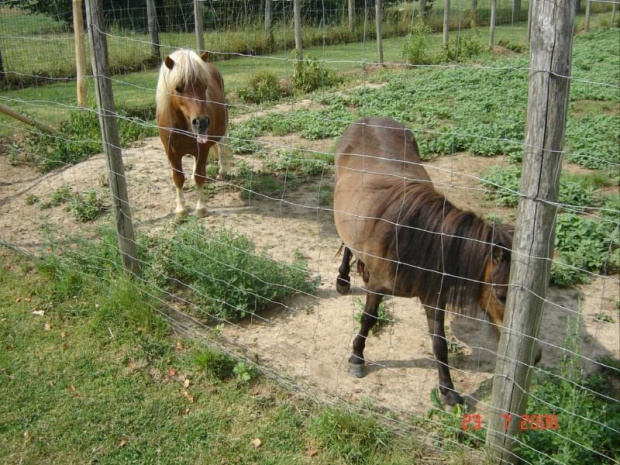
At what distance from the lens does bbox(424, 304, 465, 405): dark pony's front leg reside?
337cm

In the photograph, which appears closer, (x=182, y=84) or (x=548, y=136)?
(x=548, y=136)

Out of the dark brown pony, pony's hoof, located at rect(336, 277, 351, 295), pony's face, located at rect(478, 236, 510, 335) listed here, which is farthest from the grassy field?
pony's hoof, located at rect(336, 277, 351, 295)

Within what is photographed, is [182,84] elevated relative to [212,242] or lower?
elevated

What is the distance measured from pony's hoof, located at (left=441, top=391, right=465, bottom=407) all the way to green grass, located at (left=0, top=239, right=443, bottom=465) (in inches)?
18.1

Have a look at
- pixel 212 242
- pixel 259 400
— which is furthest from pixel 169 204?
pixel 259 400

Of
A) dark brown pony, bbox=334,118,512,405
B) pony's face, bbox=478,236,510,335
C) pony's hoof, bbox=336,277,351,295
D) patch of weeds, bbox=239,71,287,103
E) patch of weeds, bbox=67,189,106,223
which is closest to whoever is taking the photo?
pony's face, bbox=478,236,510,335

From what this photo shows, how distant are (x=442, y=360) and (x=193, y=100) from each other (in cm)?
337

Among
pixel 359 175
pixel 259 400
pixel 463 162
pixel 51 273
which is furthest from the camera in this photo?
pixel 463 162

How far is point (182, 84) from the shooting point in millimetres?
5301

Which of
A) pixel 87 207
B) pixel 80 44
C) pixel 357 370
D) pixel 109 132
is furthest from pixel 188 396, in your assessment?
pixel 80 44

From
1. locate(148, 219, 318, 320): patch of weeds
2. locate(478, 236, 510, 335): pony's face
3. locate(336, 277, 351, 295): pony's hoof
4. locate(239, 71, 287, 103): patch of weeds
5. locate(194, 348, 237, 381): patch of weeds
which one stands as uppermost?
locate(239, 71, 287, 103): patch of weeds

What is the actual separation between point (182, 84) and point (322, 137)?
3.09 m

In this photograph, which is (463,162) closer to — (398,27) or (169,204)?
(169,204)

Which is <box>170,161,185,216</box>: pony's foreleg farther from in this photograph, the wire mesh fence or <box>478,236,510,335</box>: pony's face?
<box>478,236,510,335</box>: pony's face
